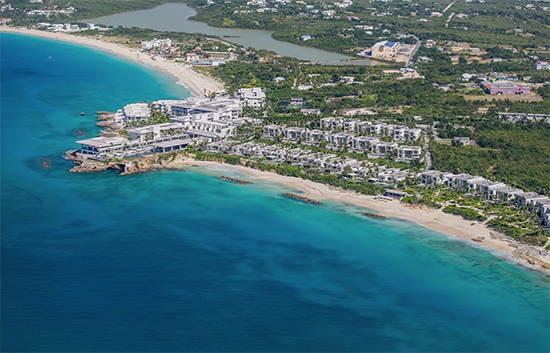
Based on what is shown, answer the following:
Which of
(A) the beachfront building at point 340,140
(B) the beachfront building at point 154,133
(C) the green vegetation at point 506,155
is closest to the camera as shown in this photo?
(C) the green vegetation at point 506,155

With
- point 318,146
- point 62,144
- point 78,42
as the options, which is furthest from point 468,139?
point 78,42

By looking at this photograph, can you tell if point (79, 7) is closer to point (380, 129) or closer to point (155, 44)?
point (155, 44)

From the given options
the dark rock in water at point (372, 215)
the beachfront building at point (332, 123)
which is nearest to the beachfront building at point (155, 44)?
the beachfront building at point (332, 123)

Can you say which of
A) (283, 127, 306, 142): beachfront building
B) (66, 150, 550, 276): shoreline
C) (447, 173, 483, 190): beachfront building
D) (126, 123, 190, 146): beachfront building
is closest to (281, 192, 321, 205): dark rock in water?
(66, 150, 550, 276): shoreline

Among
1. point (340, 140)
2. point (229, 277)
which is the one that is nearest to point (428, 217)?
point (229, 277)

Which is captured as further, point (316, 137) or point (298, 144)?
point (316, 137)

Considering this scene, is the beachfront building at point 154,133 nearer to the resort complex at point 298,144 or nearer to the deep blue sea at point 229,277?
the resort complex at point 298,144
